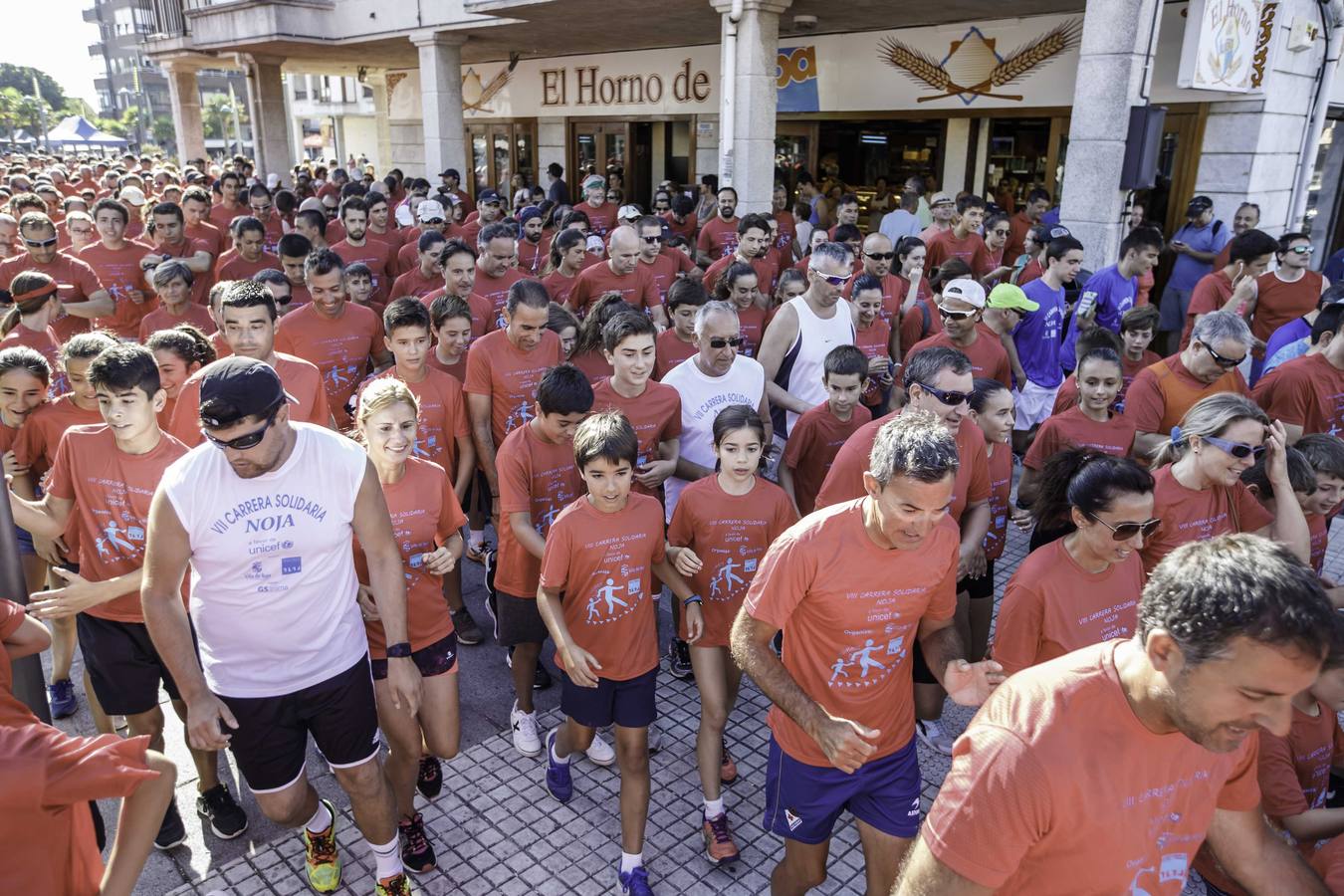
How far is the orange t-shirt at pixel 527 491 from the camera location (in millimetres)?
4082

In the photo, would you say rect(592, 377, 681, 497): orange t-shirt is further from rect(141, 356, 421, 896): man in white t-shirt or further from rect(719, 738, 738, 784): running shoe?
rect(141, 356, 421, 896): man in white t-shirt

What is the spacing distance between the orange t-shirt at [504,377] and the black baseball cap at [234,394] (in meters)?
2.33

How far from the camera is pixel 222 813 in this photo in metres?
3.62

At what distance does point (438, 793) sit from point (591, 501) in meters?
1.52

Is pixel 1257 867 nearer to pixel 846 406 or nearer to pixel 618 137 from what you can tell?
pixel 846 406

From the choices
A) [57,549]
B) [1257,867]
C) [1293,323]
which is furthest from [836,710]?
[1293,323]

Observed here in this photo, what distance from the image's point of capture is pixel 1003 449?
440 cm

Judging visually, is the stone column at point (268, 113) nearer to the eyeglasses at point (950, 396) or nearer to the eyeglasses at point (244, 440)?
the eyeglasses at point (244, 440)

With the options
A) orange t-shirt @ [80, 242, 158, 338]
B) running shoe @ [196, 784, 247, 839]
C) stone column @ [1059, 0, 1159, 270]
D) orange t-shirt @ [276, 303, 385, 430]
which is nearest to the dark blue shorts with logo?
running shoe @ [196, 784, 247, 839]

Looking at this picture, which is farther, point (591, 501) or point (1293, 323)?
point (1293, 323)

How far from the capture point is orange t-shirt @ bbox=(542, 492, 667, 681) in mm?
3484

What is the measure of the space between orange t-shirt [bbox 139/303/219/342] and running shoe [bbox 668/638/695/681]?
148 inches

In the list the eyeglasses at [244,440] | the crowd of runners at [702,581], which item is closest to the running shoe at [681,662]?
the crowd of runners at [702,581]

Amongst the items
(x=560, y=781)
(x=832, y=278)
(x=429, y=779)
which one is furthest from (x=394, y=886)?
(x=832, y=278)
